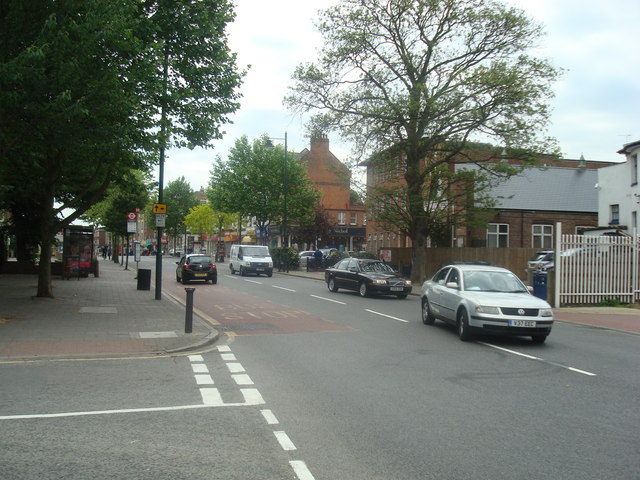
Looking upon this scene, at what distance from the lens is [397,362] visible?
378 inches

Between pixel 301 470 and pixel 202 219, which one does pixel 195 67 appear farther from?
pixel 202 219

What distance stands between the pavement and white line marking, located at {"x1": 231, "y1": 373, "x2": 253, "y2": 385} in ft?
7.72

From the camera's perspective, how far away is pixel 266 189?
56.7 meters

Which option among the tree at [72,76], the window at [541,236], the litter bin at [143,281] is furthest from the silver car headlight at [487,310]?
the window at [541,236]

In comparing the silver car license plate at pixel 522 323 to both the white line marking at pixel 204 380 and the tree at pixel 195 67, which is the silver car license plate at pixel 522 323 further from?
the tree at pixel 195 67

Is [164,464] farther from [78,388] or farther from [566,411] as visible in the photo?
[566,411]

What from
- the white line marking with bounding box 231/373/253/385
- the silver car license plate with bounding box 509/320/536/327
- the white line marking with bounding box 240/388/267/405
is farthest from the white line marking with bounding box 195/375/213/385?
the silver car license plate with bounding box 509/320/536/327

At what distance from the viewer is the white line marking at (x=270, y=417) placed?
6.10 metres

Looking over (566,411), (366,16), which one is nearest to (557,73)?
(366,16)

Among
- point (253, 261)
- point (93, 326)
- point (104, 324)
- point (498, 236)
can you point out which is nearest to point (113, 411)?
point (93, 326)

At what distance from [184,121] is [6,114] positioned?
215 inches

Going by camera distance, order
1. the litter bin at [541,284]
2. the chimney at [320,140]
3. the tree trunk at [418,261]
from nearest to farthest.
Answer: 1. the litter bin at [541,284]
2. the chimney at [320,140]
3. the tree trunk at [418,261]

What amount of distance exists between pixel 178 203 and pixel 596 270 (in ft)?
307

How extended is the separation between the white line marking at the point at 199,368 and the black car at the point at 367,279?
1377 centimetres
